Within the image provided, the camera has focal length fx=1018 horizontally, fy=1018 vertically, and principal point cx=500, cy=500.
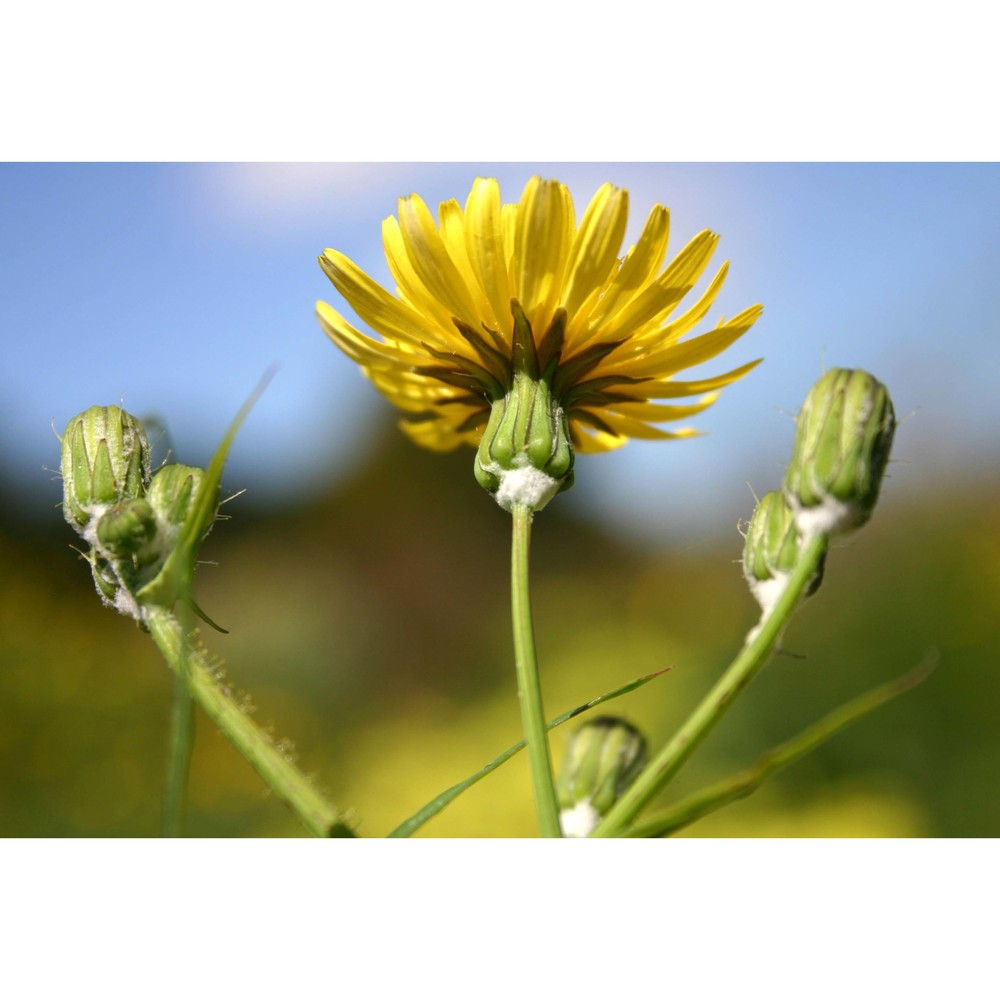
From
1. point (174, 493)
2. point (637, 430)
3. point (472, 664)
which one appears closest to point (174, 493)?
point (174, 493)

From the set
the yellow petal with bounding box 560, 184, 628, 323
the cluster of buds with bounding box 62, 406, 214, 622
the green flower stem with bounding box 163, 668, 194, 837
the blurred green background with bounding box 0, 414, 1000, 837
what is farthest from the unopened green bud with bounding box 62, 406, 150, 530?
the blurred green background with bounding box 0, 414, 1000, 837

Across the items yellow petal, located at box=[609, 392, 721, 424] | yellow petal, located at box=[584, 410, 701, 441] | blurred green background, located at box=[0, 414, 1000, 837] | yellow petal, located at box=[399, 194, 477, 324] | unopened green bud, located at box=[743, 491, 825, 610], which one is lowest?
blurred green background, located at box=[0, 414, 1000, 837]

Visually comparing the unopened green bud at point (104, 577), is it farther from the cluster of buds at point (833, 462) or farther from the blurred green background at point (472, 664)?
the blurred green background at point (472, 664)

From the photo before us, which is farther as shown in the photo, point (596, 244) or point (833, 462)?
point (596, 244)

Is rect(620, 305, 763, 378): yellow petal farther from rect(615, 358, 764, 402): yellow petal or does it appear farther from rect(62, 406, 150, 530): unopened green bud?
rect(62, 406, 150, 530): unopened green bud

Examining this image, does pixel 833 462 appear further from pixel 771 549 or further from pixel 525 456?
pixel 525 456

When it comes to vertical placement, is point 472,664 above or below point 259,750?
below
